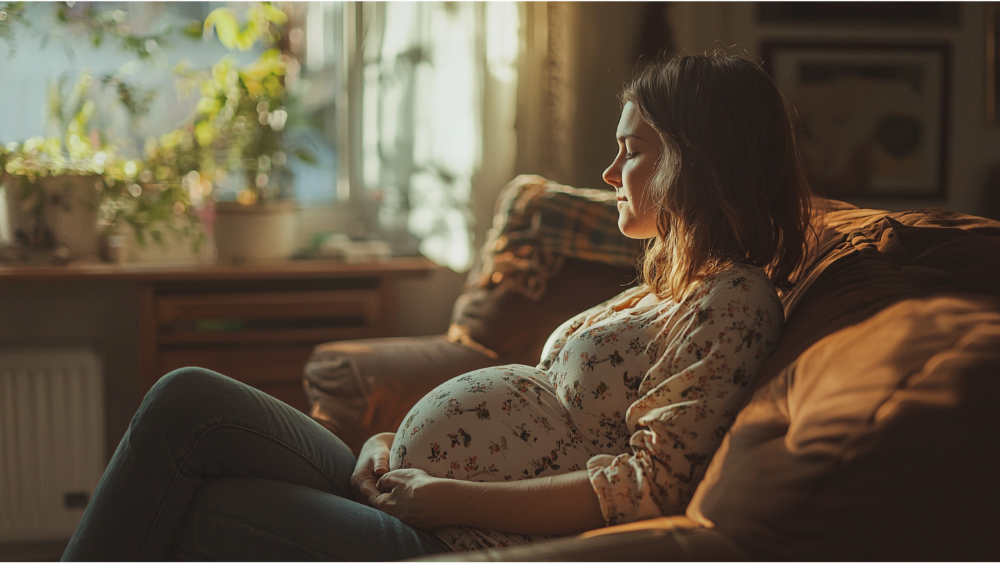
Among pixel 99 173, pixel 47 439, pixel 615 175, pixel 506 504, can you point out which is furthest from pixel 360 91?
pixel 506 504

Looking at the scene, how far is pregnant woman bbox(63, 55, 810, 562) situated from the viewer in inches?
34.5

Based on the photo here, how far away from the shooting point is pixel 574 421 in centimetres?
101

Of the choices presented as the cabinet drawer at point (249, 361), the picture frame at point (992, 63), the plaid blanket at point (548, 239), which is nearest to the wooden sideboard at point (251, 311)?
the cabinet drawer at point (249, 361)

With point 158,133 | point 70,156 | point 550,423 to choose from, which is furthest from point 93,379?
point 550,423

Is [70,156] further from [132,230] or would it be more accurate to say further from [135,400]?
[135,400]

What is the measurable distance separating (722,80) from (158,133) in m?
2.01

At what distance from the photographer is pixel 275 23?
94.7 inches

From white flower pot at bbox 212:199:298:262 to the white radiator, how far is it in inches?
18.1

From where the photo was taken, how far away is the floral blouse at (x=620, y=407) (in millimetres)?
854

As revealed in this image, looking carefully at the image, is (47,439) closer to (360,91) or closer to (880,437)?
(360,91)

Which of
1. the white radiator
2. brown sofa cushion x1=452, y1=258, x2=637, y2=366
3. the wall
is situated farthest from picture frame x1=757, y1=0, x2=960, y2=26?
the white radiator

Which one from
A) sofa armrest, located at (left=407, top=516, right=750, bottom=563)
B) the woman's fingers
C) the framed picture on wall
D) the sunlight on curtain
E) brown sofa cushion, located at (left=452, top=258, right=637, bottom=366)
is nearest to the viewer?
sofa armrest, located at (left=407, top=516, right=750, bottom=563)

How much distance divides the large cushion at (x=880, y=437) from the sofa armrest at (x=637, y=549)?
20 millimetres

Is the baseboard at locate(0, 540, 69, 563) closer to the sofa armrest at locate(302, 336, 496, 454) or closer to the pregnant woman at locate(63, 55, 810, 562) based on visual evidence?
the sofa armrest at locate(302, 336, 496, 454)
